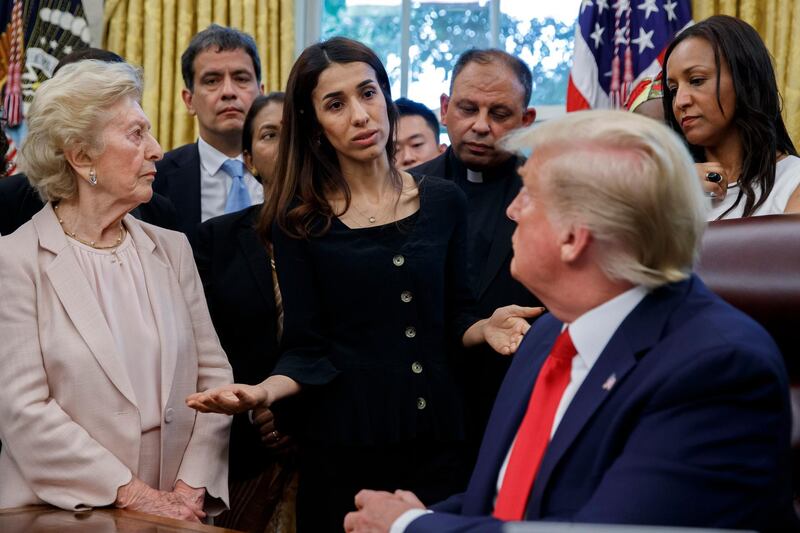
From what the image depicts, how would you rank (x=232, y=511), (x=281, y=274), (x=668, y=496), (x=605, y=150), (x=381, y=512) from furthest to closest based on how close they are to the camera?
(x=232, y=511) → (x=281, y=274) → (x=381, y=512) → (x=605, y=150) → (x=668, y=496)

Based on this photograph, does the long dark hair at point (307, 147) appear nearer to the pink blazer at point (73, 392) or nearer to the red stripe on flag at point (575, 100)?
the pink blazer at point (73, 392)

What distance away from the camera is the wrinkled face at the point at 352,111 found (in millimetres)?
2742

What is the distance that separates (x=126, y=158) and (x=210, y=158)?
1.26 metres

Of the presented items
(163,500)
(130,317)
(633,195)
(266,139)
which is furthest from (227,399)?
(266,139)

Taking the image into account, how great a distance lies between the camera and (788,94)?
474cm

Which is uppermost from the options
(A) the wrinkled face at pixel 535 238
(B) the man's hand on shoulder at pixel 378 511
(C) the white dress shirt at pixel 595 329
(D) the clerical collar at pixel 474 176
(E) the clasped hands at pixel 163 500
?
(A) the wrinkled face at pixel 535 238

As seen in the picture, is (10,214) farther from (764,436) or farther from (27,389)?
(764,436)

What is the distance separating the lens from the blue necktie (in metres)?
3.96

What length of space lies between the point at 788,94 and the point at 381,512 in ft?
12.0

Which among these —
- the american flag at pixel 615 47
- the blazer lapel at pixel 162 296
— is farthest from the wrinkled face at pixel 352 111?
the american flag at pixel 615 47

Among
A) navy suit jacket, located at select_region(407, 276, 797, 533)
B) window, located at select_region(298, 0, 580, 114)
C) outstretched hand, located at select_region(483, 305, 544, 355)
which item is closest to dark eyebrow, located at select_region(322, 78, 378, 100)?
outstretched hand, located at select_region(483, 305, 544, 355)

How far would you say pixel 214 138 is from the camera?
13.6ft

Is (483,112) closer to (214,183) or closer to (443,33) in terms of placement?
(214,183)

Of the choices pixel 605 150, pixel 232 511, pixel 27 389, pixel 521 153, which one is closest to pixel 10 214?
pixel 27 389
